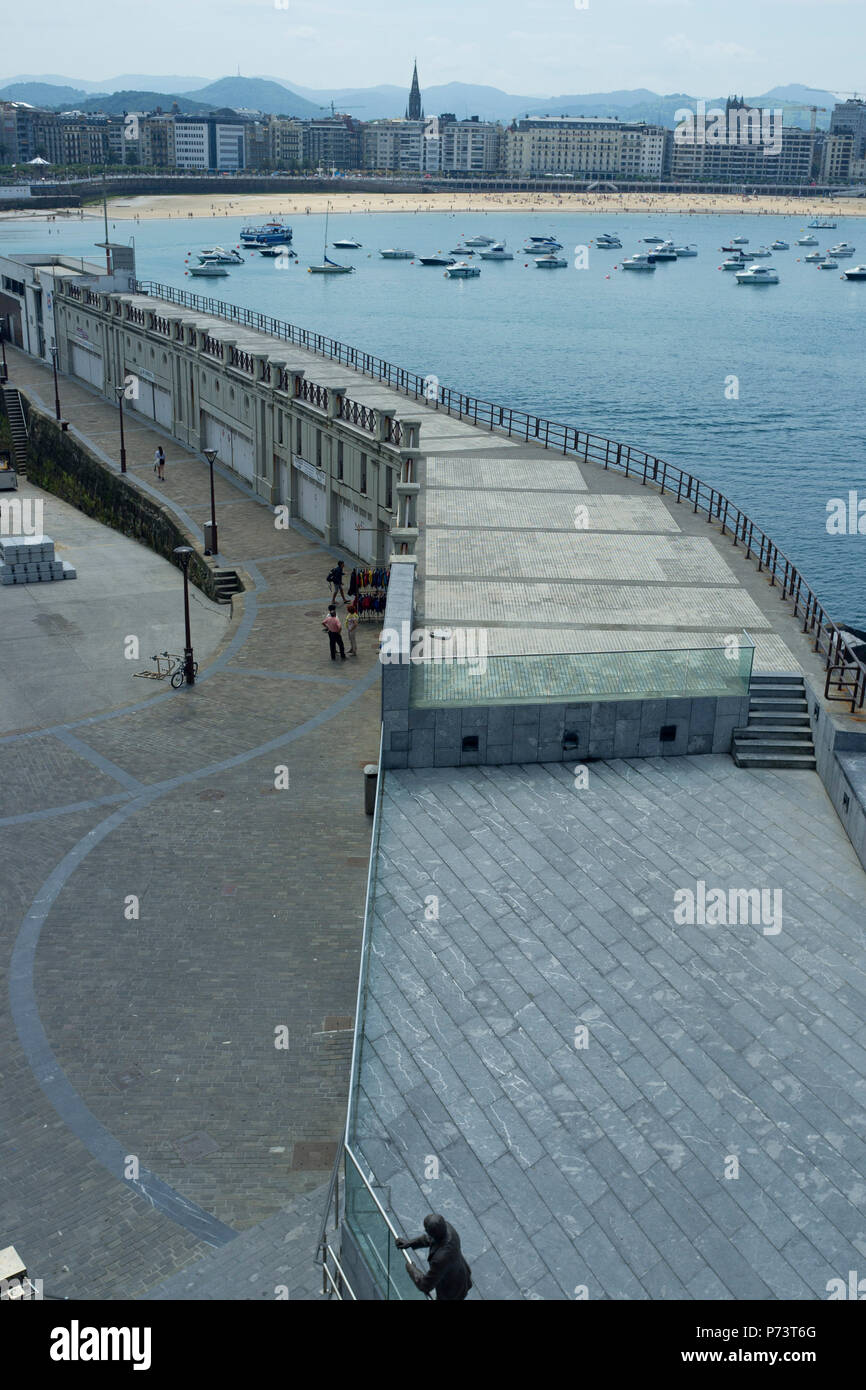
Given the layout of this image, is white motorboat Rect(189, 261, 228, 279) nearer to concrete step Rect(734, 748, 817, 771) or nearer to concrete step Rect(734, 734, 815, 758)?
concrete step Rect(734, 734, 815, 758)

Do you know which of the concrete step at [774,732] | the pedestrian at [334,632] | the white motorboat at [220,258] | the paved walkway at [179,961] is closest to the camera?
the paved walkway at [179,961]

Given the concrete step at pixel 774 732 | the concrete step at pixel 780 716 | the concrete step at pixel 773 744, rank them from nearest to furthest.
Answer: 1. the concrete step at pixel 773 744
2. the concrete step at pixel 774 732
3. the concrete step at pixel 780 716

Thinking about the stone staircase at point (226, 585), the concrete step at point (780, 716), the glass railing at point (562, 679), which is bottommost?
the stone staircase at point (226, 585)

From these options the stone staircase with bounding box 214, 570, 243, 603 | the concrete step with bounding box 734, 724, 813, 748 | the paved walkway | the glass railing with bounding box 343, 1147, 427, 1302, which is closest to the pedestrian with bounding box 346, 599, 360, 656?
the paved walkway

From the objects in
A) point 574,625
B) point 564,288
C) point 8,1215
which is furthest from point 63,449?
point 564,288

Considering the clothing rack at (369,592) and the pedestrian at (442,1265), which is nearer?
the pedestrian at (442,1265)

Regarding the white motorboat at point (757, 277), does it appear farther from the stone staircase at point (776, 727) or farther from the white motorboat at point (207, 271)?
the stone staircase at point (776, 727)

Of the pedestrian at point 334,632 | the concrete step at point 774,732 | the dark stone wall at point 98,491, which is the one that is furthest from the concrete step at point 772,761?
the dark stone wall at point 98,491
